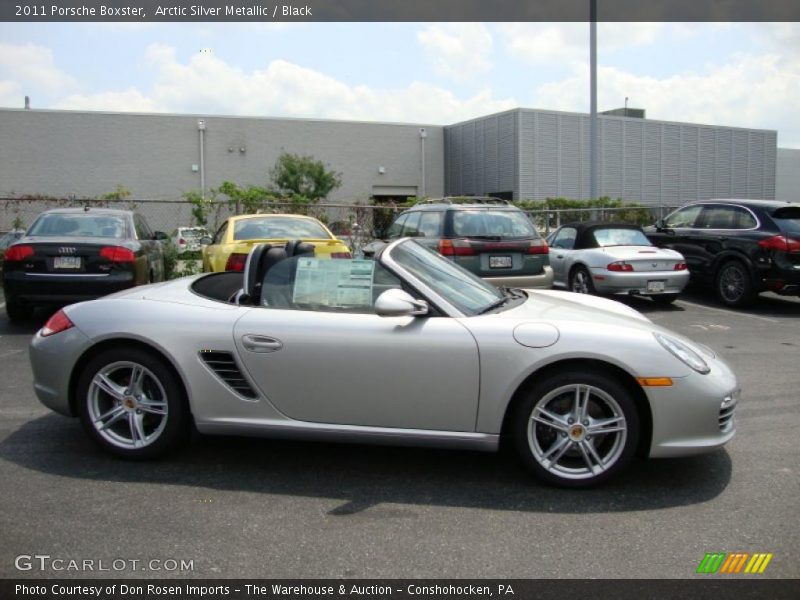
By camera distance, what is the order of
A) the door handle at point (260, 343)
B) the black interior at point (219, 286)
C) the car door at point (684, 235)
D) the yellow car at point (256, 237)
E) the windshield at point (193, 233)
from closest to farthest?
1. the door handle at point (260, 343)
2. the black interior at point (219, 286)
3. the yellow car at point (256, 237)
4. the car door at point (684, 235)
5. the windshield at point (193, 233)

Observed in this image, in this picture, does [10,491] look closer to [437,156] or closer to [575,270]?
[575,270]

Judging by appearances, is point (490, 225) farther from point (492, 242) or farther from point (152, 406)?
point (152, 406)

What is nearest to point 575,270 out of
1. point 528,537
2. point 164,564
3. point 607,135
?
point 528,537

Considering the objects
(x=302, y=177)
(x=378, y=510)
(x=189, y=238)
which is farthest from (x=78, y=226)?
(x=302, y=177)

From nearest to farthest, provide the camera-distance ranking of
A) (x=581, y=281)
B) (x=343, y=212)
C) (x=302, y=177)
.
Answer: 1. (x=581, y=281)
2. (x=343, y=212)
3. (x=302, y=177)

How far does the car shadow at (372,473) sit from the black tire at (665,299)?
24.7 ft

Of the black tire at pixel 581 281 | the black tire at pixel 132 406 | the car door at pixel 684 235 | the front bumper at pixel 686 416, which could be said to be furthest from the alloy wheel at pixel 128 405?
the car door at pixel 684 235

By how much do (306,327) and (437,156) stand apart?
138ft

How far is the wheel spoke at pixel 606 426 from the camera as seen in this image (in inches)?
152

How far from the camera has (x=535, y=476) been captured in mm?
3957

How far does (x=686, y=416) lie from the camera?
386cm

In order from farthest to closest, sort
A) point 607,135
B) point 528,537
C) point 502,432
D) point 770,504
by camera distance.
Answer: point 607,135
point 502,432
point 770,504
point 528,537

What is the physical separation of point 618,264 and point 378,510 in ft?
26.7

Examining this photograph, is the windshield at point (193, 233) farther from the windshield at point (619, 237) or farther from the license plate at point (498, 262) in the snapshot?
the windshield at point (619, 237)
